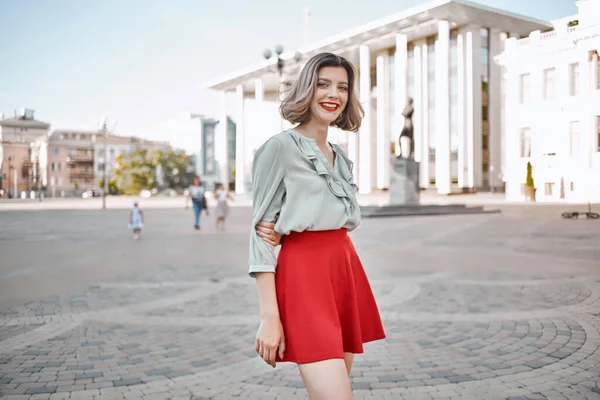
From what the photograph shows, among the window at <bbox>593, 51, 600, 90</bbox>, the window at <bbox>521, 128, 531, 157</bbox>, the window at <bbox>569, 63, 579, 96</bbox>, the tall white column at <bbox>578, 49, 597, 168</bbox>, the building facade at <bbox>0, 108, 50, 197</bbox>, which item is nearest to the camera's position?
the window at <bbox>593, 51, 600, 90</bbox>

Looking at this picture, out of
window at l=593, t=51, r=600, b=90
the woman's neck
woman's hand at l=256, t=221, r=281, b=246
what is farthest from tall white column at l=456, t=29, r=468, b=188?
woman's hand at l=256, t=221, r=281, b=246

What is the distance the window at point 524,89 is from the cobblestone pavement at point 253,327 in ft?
7.48

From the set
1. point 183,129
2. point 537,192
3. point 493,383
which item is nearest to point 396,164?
point 537,192

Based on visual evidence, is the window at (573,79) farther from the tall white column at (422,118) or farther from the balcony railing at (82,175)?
the balcony railing at (82,175)

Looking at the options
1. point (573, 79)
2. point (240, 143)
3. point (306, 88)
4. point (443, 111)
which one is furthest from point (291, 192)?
point (240, 143)

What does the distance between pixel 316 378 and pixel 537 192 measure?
26.7 feet

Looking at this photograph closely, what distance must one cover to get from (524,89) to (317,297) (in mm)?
8744

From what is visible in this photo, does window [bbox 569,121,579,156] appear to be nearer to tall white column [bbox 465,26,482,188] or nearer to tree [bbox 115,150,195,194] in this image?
tall white column [bbox 465,26,482,188]

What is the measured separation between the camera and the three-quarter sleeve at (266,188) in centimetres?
219

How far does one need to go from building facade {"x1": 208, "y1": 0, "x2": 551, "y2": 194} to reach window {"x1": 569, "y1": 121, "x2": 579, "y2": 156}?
45.3 m

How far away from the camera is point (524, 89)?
9734mm

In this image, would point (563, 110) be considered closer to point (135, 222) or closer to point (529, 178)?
point (529, 178)

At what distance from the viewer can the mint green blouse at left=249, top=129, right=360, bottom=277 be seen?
2.19 metres

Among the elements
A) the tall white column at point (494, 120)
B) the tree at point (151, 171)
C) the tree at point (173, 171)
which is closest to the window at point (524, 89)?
the tall white column at point (494, 120)
